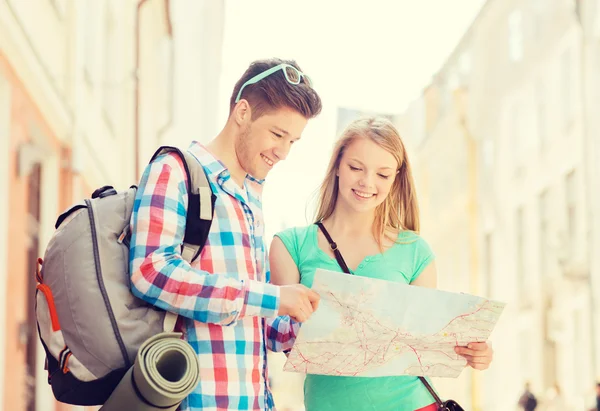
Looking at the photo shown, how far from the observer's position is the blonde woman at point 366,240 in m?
2.17

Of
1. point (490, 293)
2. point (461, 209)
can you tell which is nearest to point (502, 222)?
point (490, 293)

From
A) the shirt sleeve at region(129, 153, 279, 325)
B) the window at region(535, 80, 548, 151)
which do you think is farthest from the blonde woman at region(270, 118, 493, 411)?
the window at region(535, 80, 548, 151)

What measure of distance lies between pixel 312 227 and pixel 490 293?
551 inches

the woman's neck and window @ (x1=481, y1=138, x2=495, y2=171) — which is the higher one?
window @ (x1=481, y1=138, x2=495, y2=171)

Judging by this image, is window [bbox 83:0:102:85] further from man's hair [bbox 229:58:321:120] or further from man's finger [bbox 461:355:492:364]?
man's finger [bbox 461:355:492:364]

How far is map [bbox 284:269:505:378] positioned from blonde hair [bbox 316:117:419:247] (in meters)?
0.35

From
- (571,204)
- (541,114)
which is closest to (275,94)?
(571,204)

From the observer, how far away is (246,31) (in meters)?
9.27

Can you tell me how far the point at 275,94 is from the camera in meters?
1.89

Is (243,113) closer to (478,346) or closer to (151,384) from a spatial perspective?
(151,384)

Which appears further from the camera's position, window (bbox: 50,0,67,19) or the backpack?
window (bbox: 50,0,67,19)

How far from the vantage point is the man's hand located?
5.60 feet

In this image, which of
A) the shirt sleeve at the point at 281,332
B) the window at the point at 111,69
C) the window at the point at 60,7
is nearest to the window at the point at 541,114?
the window at the point at 111,69

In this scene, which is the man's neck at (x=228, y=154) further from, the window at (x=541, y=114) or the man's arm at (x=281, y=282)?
the window at (x=541, y=114)
